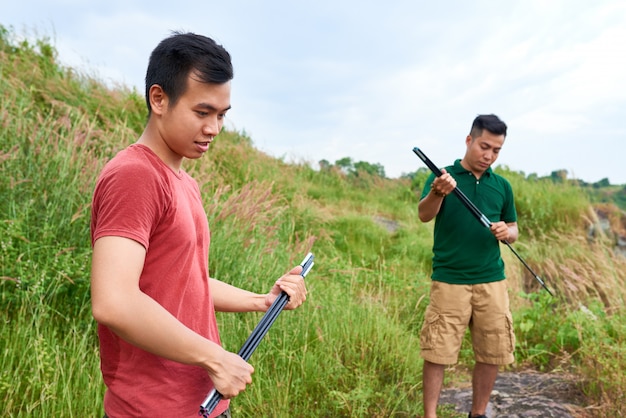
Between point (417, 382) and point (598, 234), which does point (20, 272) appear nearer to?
point (417, 382)

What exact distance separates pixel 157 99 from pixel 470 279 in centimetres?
265

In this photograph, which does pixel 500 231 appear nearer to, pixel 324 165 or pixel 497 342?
pixel 497 342

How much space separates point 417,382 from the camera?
4188 mm

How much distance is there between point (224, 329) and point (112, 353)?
249 cm

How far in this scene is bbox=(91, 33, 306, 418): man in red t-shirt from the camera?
123 cm

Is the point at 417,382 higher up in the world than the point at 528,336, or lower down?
lower down

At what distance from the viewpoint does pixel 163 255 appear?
54.8 inches

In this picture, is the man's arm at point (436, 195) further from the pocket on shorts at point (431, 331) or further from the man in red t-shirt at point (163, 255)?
the man in red t-shirt at point (163, 255)

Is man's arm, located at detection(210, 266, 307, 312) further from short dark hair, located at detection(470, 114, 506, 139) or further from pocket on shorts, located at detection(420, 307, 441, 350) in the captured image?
short dark hair, located at detection(470, 114, 506, 139)

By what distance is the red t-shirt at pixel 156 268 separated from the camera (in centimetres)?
129

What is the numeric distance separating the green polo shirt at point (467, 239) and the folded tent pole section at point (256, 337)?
2.00 meters

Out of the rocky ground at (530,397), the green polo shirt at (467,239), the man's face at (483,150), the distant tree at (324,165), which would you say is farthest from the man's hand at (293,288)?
the distant tree at (324,165)

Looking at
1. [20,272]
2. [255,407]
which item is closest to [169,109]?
[255,407]

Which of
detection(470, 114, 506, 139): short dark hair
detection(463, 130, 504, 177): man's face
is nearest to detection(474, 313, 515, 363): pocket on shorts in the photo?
detection(463, 130, 504, 177): man's face
